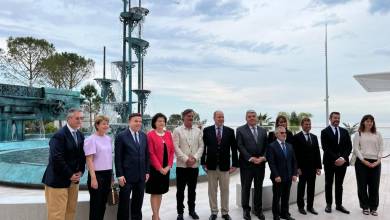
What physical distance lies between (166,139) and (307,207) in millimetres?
2341

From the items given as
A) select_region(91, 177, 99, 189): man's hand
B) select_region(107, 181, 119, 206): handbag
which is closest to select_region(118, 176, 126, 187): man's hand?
select_region(107, 181, 119, 206): handbag

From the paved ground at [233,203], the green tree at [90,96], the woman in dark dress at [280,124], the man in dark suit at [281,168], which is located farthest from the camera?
the green tree at [90,96]

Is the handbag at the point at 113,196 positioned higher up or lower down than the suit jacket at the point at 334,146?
lower down

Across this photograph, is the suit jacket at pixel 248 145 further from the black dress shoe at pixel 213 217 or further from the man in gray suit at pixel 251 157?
the black dress shoe at pixel 213 217

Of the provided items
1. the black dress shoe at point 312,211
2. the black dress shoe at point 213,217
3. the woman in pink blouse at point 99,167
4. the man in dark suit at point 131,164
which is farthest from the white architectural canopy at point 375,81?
the woman in pink blouse at point 99,167

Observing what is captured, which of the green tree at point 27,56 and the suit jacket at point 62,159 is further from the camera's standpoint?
the green tree at point 27,56

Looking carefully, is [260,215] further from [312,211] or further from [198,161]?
[198,161]

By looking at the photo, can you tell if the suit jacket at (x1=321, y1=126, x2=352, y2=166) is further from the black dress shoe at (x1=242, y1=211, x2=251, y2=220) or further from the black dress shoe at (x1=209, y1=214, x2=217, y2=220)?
the black dress shoe at (x1=209, y1=214, x2=217, y2=220)

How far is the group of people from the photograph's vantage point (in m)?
3.69

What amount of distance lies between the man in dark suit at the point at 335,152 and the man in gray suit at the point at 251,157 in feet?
3.34

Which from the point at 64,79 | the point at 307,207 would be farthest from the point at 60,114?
the point at 307,207

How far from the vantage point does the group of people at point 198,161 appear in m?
3.69

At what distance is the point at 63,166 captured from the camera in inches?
138

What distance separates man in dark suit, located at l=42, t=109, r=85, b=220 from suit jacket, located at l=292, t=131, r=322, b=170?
298cm
